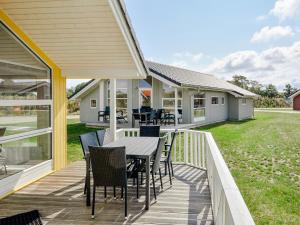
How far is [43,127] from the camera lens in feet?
19.6

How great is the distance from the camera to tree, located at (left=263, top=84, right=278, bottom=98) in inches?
2249

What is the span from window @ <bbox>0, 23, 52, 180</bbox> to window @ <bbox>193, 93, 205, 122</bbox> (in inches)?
516

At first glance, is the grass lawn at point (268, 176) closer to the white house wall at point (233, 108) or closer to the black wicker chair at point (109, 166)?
the black wicker chair at point (109, 166)

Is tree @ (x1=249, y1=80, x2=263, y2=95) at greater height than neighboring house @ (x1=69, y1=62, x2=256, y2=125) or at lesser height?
greater

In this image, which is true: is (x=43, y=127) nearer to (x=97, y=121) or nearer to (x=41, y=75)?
(x=41, y=75)

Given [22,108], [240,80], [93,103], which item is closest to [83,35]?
[22,108]

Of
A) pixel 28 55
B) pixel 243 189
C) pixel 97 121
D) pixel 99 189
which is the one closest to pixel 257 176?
pixel 243 189

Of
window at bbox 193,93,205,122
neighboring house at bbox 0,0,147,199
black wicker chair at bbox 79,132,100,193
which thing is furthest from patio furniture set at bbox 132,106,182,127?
black wicker chair at bbox 79,132,100,193

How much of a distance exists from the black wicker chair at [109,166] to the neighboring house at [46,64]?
1.82 metres

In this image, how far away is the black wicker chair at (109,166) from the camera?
12.3 feet

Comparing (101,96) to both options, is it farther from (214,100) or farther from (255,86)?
(255,86)

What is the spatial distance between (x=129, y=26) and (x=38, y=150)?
3053 millimetres

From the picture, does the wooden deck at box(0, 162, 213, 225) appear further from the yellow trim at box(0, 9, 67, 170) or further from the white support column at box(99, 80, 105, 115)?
the white support column at box(99, 80, 105, 115)

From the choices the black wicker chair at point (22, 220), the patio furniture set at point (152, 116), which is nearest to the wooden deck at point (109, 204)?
the black wicker chair at point (22, 220)
